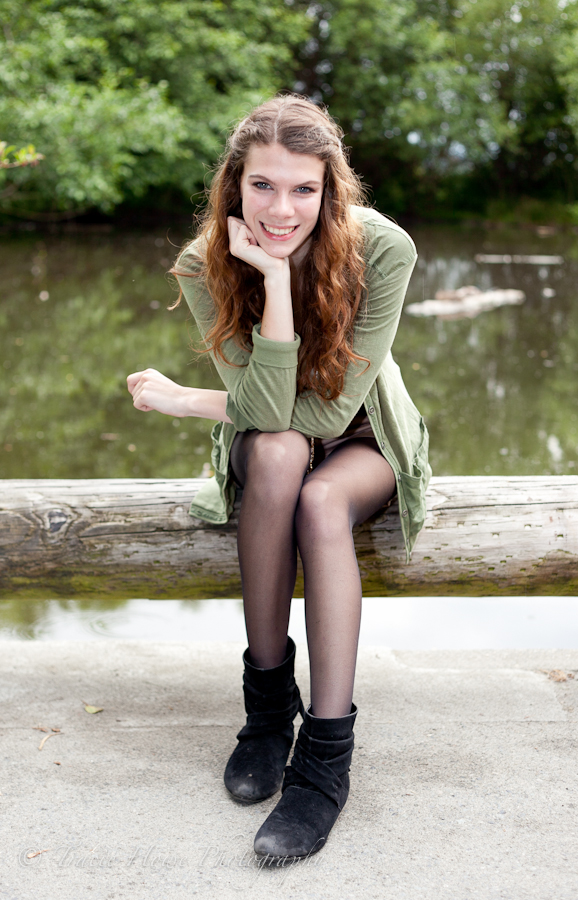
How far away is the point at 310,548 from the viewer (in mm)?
1740

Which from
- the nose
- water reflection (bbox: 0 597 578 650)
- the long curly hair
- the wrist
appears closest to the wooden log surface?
the long curly hair

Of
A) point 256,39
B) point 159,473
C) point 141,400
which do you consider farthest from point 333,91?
point 141,400

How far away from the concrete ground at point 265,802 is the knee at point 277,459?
2.14 feet

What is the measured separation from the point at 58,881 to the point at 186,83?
1748cm

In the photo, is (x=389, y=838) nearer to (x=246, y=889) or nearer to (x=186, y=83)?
(x=246, y=889)

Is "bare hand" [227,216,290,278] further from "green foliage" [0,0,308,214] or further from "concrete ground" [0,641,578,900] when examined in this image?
"green foliage" [0,0,308,214]

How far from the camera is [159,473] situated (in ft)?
14.6

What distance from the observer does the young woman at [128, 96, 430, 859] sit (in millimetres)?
1722

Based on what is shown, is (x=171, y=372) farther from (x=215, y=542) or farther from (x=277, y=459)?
(x=277, y=459)

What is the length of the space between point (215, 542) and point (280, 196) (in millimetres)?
840

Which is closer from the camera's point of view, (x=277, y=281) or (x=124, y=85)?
(x=277, y=281)

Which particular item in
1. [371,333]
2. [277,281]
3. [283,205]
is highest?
[283,205]

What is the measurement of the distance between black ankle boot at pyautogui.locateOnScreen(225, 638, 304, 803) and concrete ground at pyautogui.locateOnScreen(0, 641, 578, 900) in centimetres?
6

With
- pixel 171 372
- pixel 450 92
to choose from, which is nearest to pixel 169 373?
pixel 171 372
